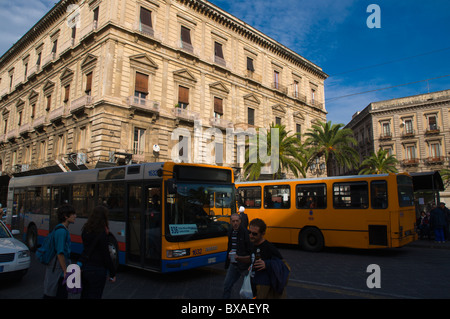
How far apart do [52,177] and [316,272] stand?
8987mm

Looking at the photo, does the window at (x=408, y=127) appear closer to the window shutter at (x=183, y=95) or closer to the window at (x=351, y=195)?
the window shutter at (x=183, y=95)

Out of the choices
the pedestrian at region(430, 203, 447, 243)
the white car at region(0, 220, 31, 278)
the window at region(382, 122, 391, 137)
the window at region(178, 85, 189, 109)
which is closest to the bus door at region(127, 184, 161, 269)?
the white car at region(0, 220, 31, 278)

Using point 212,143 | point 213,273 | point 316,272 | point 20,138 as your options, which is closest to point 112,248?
point 213,273

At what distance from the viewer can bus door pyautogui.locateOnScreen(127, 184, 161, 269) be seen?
676 cm

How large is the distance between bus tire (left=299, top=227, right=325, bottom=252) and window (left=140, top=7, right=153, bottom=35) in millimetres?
19195

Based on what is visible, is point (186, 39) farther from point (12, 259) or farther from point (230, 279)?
point (230, 279)

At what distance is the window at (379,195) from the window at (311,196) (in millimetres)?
1579

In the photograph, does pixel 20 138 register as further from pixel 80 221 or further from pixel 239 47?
pixel 80 221

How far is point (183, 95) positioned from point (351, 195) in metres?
17.8

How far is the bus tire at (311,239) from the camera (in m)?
11.1

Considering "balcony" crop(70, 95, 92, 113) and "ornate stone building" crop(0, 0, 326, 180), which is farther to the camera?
"ornate stone building" crop(0, 0, 326, 180)

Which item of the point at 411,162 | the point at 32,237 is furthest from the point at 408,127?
the point at 32,237

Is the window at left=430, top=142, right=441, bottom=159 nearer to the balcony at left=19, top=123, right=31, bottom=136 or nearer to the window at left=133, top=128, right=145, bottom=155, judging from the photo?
the window at left=133, top=128, right=145, bottom=155

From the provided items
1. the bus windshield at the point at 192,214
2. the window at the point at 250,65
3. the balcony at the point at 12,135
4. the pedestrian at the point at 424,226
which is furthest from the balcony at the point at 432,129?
the balcony at the point at 12,135
